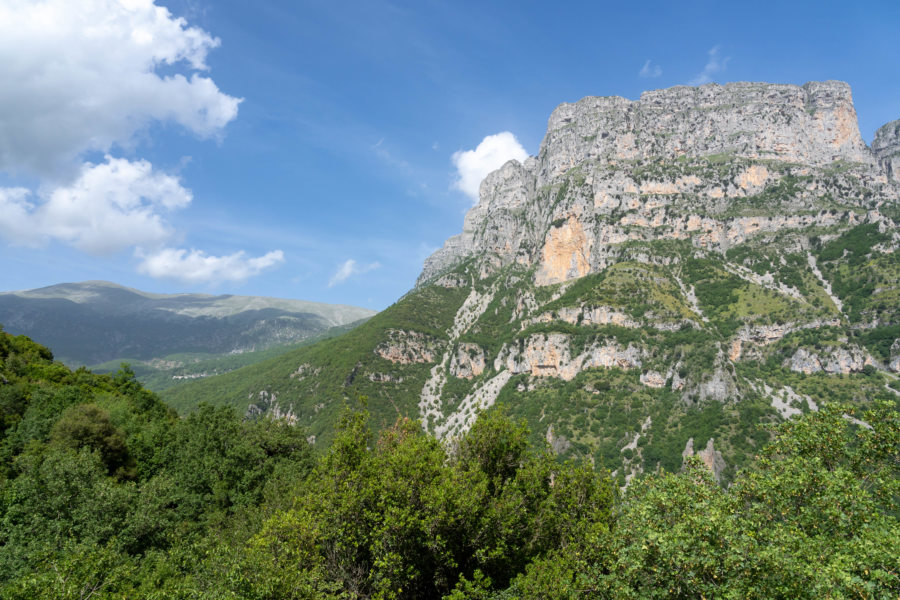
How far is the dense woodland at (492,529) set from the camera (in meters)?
11.3

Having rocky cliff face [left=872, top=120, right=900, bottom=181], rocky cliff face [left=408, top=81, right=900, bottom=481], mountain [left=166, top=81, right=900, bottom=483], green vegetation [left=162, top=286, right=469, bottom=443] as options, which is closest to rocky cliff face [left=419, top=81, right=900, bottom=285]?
Result: rocky cliff face [left=872, top=120, right=900, bottom=181]

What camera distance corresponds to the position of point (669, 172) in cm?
16800

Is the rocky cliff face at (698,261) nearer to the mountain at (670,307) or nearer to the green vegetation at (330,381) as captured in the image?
the mountain at (670,307)

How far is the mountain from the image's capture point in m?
99.1

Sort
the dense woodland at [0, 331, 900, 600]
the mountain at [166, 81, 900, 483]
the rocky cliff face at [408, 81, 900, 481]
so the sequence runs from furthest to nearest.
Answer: the rocky cliff face at [408, 81, 900, 481]
the mountain at [166, 81, 900, 483]
the dense woodland at [0, 331, 900, 600]

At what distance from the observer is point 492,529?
1523cm

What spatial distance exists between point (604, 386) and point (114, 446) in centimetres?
10909

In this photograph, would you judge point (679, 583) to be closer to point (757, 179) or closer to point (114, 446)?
point (114, 446)

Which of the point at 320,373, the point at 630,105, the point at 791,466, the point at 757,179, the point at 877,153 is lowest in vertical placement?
the point at 320,373

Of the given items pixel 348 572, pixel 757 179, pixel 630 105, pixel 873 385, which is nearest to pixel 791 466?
pixel 348 572

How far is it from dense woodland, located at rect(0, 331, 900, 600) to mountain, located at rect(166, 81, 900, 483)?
6572 cm

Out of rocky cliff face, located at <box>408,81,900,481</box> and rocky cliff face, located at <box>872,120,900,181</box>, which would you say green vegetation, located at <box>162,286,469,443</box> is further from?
rocky cliff face, located at <box>872,120,900,181</box>

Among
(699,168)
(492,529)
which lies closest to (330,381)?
(492,529)

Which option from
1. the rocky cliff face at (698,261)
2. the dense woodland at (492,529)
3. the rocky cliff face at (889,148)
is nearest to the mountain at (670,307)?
the rocky cliff face at (698,261)
